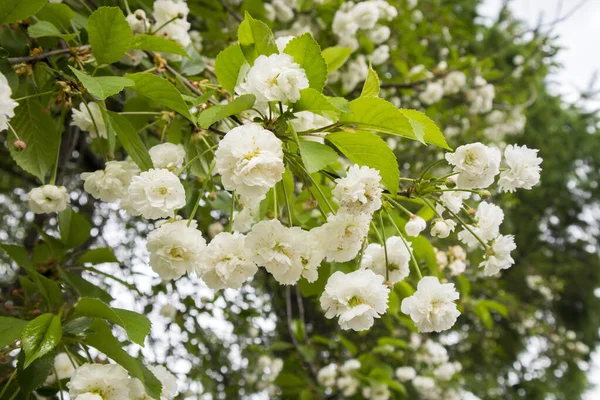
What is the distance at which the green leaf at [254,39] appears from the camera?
843mm

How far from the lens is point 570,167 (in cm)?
703

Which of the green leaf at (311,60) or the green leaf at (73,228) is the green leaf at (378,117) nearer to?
the green leaf at (311,60)

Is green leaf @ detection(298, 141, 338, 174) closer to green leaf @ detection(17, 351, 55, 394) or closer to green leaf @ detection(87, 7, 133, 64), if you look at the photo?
green leaf @ detection(87, 7, 133, 64)

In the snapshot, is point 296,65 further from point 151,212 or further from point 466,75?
point 466,75

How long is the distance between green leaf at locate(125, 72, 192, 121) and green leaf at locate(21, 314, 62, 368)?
43 cm

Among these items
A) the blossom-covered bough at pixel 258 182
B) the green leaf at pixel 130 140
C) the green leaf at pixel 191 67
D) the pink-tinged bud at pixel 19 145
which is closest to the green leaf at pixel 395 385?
the blossom-covered bough at pixel 258 182

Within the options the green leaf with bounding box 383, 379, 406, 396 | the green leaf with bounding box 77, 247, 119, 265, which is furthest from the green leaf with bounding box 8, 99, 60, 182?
the green leaf with bounding box 383, 379, 406, 396

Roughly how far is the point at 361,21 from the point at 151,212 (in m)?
1.94

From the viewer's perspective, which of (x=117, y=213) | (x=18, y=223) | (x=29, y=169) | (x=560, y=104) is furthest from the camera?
(x=560, y=104)

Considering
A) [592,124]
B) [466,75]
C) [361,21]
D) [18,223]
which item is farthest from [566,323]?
[18,223]

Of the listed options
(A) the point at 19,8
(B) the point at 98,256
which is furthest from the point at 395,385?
(A) the point at 19,8

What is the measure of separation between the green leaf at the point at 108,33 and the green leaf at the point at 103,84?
118 millimetres

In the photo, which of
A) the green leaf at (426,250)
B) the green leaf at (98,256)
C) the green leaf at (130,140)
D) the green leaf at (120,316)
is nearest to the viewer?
the green leaf at (120,316)

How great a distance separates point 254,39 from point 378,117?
0.26 meters
